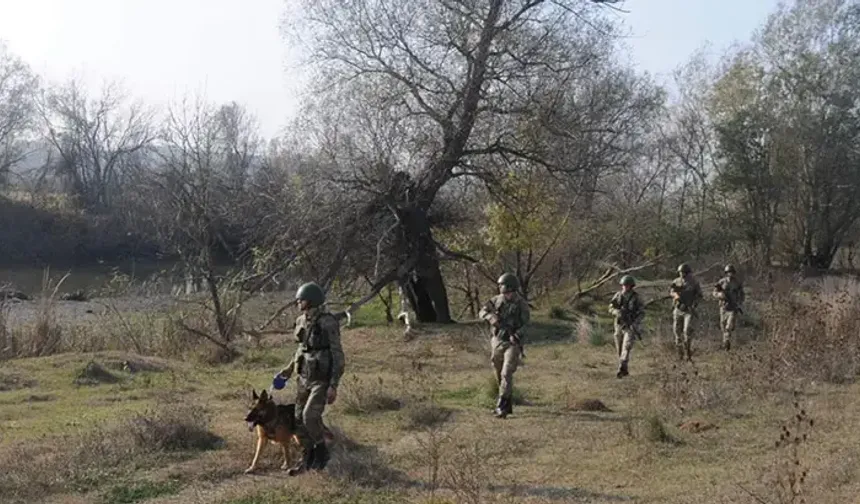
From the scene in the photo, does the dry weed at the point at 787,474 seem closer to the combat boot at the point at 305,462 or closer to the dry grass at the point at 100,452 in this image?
the combat boot at the point at 305,462

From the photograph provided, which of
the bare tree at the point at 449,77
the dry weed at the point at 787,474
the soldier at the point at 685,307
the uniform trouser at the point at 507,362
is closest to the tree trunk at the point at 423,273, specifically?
the bare tree at the point at 449,77

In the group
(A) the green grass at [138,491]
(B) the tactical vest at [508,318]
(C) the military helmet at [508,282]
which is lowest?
(A) the green grass at [138,491]

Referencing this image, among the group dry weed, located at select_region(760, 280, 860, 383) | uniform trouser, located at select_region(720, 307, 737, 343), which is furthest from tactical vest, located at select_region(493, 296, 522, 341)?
uniform trouser, located at select_region(720, 307, 737, 343)

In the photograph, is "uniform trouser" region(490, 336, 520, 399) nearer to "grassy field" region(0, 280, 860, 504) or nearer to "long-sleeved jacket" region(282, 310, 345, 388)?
"grassy field" region(0, 280, 860, 504)

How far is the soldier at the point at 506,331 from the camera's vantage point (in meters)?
11.4

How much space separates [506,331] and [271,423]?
3.97 m

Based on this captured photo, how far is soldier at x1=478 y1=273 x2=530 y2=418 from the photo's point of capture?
11430 mm

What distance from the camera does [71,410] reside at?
41.0 feet

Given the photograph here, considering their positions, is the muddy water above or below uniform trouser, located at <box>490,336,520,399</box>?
above

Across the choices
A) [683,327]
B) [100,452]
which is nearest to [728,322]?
[683,327]

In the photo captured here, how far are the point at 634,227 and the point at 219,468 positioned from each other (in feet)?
79.2

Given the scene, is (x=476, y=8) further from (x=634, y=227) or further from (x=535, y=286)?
(x=634, y=227)

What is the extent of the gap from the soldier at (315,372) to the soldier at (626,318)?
23.1 feet

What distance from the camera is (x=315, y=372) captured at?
868 centimetres
